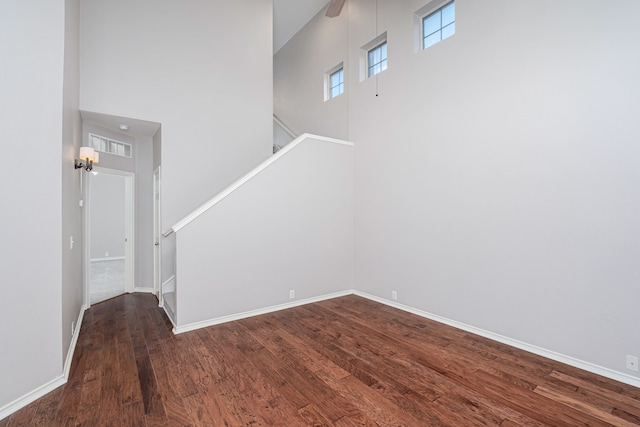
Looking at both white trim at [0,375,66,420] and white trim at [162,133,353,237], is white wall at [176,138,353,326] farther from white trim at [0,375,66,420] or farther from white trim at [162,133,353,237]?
white trim at [0,375,66,420]

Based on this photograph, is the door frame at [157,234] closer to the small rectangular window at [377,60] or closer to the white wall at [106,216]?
the small rectangular window at [377,60]

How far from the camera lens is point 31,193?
7.52 ft

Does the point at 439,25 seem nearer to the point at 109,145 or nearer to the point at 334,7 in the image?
the point at 334,7

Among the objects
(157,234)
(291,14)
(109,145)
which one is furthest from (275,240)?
(291,14)

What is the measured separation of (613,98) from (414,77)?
2.24 metres

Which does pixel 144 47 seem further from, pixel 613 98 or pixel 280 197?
pixel 613 98

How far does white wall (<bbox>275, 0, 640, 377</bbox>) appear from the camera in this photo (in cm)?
254

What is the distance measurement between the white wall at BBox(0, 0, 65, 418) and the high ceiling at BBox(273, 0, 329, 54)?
475 cm

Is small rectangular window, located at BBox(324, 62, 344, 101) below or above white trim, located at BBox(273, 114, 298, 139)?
above

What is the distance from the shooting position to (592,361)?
2668mm

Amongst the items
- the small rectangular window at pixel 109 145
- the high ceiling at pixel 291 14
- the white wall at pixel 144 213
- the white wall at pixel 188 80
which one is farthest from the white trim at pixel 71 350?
the high ceiling at pixel 291 14

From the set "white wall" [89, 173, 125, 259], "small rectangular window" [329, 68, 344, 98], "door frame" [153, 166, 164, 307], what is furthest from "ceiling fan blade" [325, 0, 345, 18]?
"white wall" [89, 173, 125, 259]

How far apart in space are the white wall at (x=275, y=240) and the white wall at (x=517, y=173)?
66cm

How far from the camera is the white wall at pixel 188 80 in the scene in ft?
13.4
